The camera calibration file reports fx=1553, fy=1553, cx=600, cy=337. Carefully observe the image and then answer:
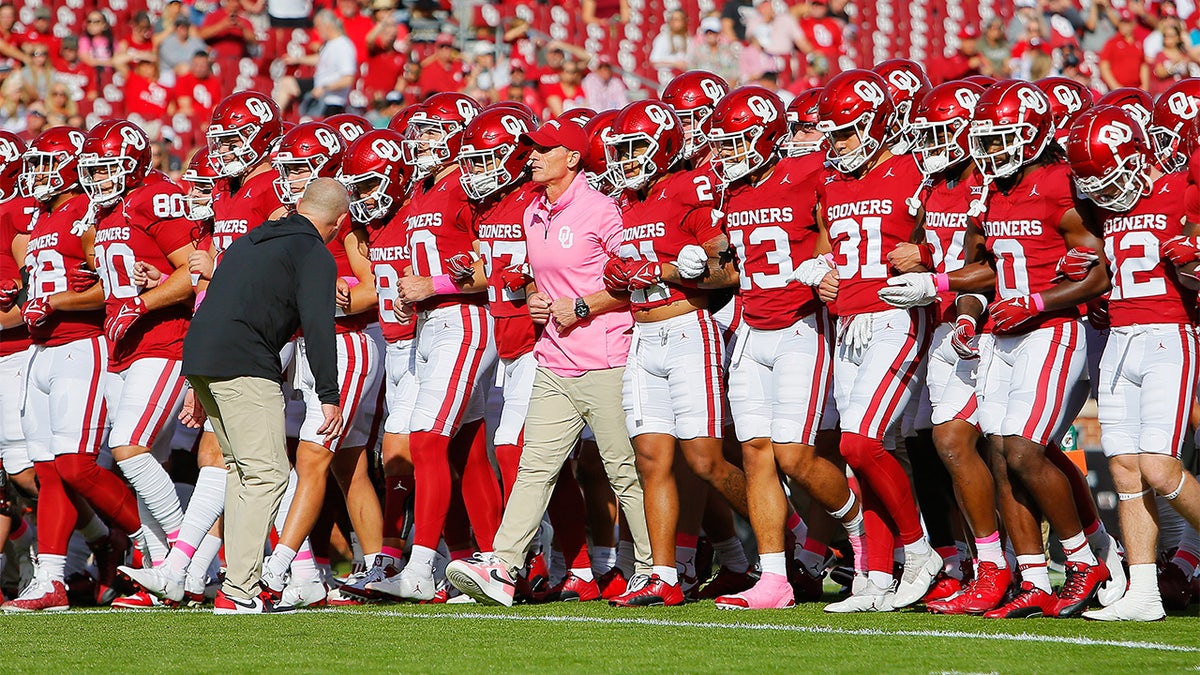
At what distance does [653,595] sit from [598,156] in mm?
2134

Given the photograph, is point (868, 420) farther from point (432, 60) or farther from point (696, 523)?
Answer: point (432, 60)

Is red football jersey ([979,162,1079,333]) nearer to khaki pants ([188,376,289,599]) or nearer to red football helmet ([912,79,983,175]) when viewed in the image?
red football helmet ([912,79,983,175])

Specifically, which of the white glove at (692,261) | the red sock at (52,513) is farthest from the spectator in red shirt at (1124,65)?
the red sock at (52,513)

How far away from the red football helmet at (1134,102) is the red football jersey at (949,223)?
2.07 feet

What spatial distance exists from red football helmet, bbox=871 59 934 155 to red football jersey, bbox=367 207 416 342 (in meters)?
2.36

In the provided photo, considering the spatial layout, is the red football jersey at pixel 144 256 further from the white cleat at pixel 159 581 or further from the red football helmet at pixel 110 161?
the white cleat at pixel 159 581

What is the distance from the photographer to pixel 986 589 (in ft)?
20.5

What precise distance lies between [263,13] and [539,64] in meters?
2.95

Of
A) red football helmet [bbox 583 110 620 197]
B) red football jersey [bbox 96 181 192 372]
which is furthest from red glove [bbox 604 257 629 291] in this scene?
red football jersey [bbox 96 181 192 372]

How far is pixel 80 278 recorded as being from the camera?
761 centimetres

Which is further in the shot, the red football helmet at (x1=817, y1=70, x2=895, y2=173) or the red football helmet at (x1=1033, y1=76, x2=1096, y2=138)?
the red football helmet at (x1=1033, y1=76, x2=1096, y2=138)

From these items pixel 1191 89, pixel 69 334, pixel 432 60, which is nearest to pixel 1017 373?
pixel 1191 89

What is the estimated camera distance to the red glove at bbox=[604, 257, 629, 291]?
21.4 feet

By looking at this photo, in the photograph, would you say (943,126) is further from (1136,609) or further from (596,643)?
(596,643)
